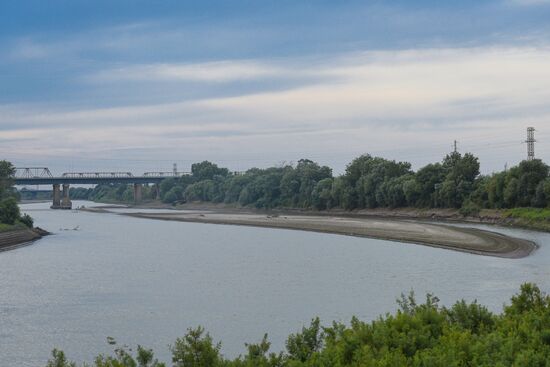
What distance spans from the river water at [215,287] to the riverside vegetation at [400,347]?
10.7 metres

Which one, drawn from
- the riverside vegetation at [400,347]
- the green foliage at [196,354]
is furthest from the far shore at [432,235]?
the green foliage at [196,354]

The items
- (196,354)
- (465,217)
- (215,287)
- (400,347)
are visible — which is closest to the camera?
(196,354)

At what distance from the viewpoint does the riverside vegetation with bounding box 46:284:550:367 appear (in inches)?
760

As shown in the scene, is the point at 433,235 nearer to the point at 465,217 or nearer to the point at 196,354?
the point at 465,217

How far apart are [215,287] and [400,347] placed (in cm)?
3338

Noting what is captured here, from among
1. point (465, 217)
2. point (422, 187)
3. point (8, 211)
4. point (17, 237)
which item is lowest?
point (17, 237)

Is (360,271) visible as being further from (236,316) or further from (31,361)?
(31,361)

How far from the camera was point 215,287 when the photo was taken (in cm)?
5441

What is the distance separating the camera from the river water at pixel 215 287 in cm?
3859

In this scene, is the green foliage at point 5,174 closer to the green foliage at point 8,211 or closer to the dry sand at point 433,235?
the green foliage at point 8,211

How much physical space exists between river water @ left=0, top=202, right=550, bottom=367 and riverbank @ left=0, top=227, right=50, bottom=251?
2694mm

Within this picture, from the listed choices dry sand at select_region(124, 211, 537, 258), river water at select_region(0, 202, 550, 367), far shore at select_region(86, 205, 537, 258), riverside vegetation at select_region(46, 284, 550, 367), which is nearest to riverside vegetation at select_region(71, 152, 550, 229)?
far shore at select_region(86, 205, 537, 258)

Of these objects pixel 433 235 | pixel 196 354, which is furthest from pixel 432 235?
pixel 196 354

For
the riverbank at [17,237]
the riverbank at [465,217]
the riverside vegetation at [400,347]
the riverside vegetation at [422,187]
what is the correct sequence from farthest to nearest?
1. the riverside vegetation at [422,187]
2. the riverbank at [465,217]
3. the riverbank at [17,237]
4. the riverside vegetation at [400,347]
